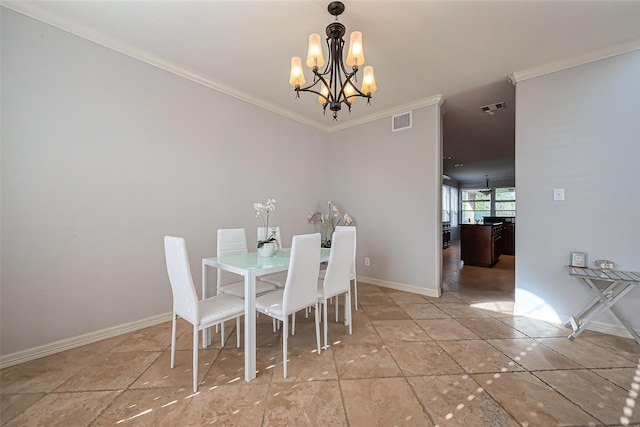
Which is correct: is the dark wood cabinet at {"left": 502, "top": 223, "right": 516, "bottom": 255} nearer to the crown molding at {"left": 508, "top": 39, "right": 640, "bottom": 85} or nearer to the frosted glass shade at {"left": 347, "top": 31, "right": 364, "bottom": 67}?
the crown molding at {"left": 508, "top": 39, "right": 640, "bottom": 85}

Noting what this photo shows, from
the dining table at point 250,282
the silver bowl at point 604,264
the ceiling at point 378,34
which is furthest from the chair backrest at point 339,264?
the silver bowl at point 604,264

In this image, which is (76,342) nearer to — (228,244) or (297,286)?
(228,244)

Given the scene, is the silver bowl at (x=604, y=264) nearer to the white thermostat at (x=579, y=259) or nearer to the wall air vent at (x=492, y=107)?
the white thermostat at (x=579, y=259)

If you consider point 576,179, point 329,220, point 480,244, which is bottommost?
point 480,244

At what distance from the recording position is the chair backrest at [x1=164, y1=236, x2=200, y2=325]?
1.61 meters

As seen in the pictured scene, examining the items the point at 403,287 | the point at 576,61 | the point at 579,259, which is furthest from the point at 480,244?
the point at 576,61

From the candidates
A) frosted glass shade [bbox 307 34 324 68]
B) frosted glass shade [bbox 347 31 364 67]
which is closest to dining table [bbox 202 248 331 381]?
frosted glass shade [bbox 307 34 324 68]

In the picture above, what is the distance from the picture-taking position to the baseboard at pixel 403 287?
3379mm

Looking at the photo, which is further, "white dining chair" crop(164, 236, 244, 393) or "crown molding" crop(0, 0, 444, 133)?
"crown molding" crop(0, 0, 444, 133)

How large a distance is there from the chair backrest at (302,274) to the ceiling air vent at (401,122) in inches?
103

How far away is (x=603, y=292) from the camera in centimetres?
230

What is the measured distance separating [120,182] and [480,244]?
20.1 ft

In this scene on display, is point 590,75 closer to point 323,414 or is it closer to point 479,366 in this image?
point 479,366

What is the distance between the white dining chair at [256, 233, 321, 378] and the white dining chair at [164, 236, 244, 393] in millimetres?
244
